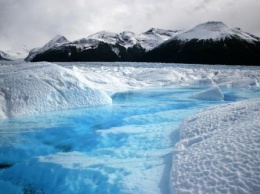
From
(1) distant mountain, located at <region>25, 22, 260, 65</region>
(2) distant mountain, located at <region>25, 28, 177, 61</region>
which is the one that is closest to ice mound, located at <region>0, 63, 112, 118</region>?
(1) distant mountain, located at <region>25, 22, 260, 65</region>

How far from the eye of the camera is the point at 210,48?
95938 millimetres

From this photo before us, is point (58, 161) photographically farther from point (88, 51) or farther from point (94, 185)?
point (88, 51)

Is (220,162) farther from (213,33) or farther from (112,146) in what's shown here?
(213,33)

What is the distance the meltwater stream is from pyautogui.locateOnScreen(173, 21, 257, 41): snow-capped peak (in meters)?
104

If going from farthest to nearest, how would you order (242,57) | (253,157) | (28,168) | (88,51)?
(88,51)
(242,57)
(28,168)
(253,157)

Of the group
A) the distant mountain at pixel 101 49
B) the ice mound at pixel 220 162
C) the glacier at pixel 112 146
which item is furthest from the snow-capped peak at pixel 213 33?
the ice mound at pixel 220 162

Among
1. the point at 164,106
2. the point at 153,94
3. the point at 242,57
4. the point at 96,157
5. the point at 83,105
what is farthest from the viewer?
the point at 242,57

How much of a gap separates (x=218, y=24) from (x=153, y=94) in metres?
118

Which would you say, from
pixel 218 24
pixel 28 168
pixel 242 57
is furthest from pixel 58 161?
pixel 218 24

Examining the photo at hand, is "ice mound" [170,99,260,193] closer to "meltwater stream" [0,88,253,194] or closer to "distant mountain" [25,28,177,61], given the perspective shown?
"meltwater stream" [0,88,253,194]

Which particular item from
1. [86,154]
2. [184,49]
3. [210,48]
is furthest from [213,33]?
[86,154]

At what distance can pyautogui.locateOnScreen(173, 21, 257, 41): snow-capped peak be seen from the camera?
103375mm

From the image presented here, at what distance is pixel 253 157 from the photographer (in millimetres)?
2596

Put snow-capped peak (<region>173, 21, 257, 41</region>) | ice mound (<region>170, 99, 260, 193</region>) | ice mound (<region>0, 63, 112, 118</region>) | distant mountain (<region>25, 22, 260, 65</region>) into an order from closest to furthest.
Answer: ice mound (<region>170, 99, 260, 193</region>), ice mound (<region>0, 63, 112, 118</region>), distant mountain (<region>25, 22, 260, 65</region>), snow-capped peak (<region>173, 21, 257, 41</region>)
